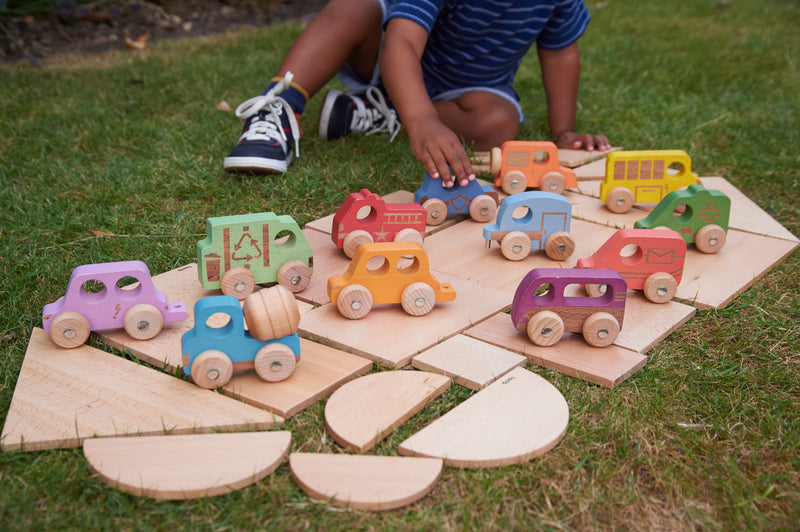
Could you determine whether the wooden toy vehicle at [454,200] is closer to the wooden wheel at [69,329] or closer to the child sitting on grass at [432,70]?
the child sitting on grass at [432,70]

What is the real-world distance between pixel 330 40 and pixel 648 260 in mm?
1627

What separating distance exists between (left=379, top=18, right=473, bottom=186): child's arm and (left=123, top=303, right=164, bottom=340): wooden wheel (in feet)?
3.08

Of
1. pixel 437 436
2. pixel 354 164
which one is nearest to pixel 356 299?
pixel 437 436

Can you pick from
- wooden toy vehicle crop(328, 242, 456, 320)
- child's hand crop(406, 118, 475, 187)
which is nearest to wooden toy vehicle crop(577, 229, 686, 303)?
wooden toy vehicle crop(328, 242, 456, 320)

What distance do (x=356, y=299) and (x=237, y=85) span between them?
86.6 inches

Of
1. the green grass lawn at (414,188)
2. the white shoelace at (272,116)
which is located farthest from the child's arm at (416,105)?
the white shoelace at (272,116)

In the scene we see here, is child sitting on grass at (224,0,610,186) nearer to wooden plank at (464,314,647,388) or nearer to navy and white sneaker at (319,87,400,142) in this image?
navy and white sneaker at (319,87,400,142)

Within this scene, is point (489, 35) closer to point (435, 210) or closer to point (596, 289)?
point (435, 210)

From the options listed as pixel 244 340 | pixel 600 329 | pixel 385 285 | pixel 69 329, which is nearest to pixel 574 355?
pixel 600 329

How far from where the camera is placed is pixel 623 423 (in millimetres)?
1285

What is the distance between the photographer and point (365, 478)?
113cm

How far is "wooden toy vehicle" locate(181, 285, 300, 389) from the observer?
132 centimetres

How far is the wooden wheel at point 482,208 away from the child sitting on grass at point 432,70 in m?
0.42

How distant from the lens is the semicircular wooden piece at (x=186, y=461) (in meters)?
1.10
